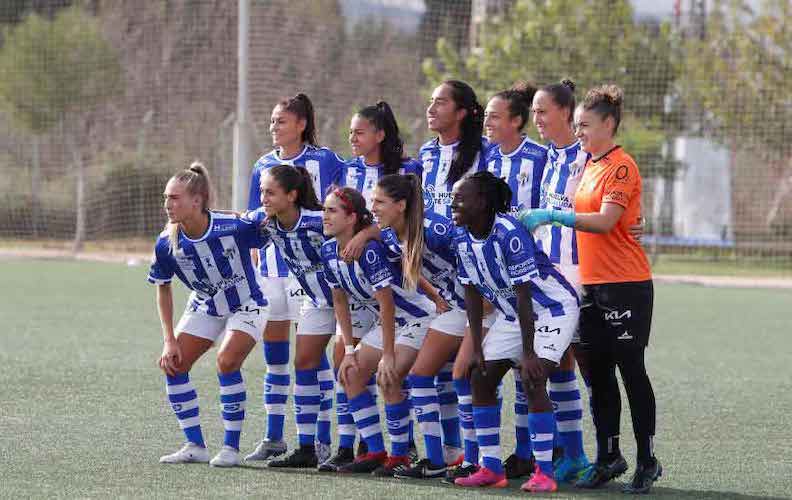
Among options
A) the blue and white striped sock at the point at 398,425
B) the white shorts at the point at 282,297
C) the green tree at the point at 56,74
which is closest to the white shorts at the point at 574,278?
the blue and white striped sock at the point at 398,425

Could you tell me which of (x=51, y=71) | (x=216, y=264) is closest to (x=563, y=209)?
(x=216, y=264)

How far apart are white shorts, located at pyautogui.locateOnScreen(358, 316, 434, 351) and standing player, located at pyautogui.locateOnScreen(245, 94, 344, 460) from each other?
20.7 inches

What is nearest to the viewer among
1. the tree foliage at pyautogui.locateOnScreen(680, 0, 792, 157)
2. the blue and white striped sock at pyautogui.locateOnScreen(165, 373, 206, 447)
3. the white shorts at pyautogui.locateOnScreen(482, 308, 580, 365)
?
the white shorts at pyautogui.locateOnScreen(482, 308, 580, 365)

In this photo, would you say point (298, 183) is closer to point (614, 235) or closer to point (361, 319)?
point (361, 319)

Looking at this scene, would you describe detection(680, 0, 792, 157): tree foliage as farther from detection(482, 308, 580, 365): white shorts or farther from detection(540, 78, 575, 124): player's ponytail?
detection(482, 308, 580, 365): white shorts

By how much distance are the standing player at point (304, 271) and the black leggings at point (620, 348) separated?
1319 mm

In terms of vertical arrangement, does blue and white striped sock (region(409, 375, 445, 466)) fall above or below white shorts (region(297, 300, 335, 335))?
below

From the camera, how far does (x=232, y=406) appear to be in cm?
601

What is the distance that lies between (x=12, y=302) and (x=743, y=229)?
1559 centimetres

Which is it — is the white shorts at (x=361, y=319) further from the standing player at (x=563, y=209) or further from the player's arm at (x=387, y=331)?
the standing player at (x=563, y=209)

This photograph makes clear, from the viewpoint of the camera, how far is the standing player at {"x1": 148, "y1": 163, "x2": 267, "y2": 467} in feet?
19.5

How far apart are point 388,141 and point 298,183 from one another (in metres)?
0.62

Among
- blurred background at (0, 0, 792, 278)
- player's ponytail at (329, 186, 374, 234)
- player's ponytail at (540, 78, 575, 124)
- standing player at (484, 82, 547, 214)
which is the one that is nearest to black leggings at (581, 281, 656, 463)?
standing player at (484, 82, 547, 214)

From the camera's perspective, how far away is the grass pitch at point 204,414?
5402 millimetres
